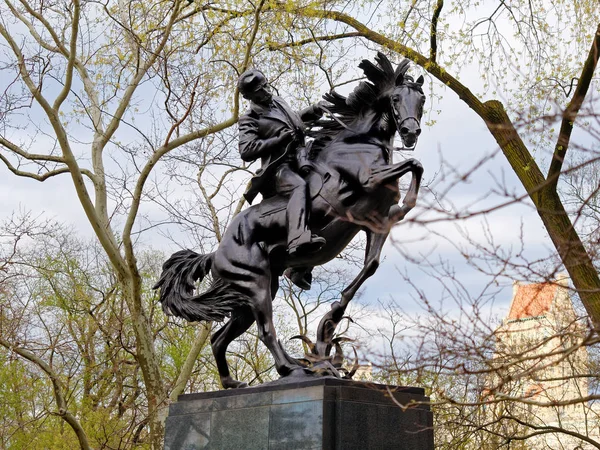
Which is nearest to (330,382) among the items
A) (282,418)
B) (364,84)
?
(282,418)

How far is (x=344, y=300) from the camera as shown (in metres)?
5.96

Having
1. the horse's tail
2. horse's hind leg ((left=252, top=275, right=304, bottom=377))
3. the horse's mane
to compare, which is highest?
the horse's mane

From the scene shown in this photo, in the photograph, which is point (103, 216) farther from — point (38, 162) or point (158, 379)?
point (158, 379)

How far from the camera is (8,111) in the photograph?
13.8m

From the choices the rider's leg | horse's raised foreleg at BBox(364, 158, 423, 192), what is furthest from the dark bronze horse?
the rider's leg

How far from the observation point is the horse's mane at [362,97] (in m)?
6.12

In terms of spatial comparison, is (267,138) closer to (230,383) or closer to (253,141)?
(253,141)

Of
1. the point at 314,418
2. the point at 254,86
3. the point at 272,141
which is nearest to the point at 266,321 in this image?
the point at 314,418

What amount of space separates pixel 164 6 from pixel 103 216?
14.3 ft

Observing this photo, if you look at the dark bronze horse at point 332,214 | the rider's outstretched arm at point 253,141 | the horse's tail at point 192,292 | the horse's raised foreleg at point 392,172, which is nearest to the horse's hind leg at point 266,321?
the dark bronze horse at point 332,214

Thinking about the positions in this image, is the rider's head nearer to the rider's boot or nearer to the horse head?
the horse head

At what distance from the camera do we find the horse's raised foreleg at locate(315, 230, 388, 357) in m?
5.96

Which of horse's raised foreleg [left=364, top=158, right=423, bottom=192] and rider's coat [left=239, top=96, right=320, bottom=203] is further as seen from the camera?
rider's coat [left=239, top=96, right=320, bottom=203]

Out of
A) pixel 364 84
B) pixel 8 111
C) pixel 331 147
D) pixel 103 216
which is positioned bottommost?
pixel 331 147
